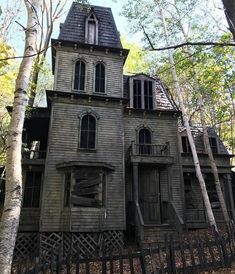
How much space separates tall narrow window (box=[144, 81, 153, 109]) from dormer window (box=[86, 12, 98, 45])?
434 cm

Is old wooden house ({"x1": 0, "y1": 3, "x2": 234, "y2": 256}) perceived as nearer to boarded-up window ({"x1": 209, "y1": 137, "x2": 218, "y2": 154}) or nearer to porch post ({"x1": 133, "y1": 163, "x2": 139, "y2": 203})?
porch post ({"x1": 133, "y1": 163, "x2": 139, "y2": 203})

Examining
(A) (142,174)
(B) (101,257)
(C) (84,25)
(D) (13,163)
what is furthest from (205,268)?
(C) (84,25)

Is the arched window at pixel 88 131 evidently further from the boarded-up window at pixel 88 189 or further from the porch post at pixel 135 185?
the porch post at pixel 135 185

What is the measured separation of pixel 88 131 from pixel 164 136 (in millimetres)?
5114

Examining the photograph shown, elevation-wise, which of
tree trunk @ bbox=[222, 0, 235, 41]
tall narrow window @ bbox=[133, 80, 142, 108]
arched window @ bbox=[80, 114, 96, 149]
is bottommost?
tree trunk @ bbox=[222, 0, 235, 41]

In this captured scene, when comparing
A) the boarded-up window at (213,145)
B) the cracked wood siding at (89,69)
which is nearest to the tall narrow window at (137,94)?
the cracked wood siding at (89,69)

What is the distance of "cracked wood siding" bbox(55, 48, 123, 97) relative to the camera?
15.2m

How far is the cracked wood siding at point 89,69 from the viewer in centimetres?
1517

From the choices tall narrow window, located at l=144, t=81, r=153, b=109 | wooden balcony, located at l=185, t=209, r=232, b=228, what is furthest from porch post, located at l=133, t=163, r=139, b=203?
tall narrow window, located at l=144, t=81, r=153, b=109

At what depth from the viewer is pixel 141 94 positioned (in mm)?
17312

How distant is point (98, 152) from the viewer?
14.0m

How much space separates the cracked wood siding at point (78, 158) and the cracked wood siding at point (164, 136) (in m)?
1.62

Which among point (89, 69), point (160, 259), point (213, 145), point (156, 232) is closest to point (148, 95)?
point (89, 69)

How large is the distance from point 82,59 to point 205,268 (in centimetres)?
1276
